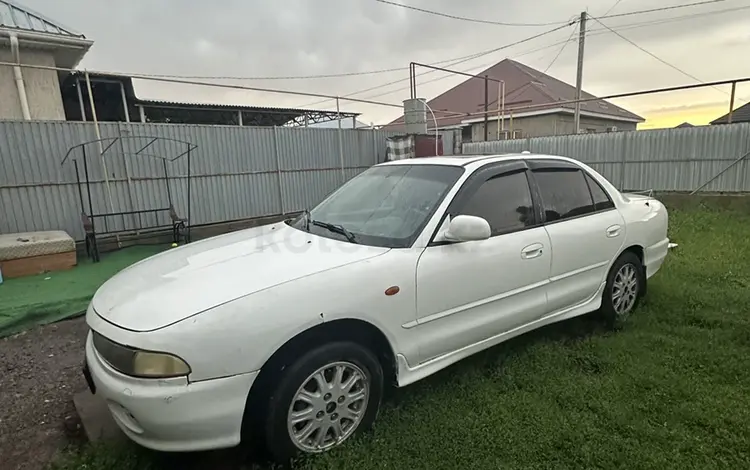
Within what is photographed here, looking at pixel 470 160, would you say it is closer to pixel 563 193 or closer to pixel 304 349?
pixel 563 193

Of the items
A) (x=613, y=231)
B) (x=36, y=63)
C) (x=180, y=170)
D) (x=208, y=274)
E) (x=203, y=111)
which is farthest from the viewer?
(x=203, y=111)

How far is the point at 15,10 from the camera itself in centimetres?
848

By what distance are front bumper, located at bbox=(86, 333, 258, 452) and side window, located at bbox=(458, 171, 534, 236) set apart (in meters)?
1.64

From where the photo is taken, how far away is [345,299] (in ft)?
6.40

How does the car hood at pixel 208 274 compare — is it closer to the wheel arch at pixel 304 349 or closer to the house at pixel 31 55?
the wheel arch at pixel 304 349

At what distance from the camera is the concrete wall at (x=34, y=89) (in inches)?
319

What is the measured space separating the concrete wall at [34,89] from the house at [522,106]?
13.8m

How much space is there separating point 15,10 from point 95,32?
5.14ft

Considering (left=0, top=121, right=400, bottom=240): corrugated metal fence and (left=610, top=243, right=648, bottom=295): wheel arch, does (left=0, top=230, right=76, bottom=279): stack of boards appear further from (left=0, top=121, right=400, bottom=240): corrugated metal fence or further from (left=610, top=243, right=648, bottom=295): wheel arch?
(left=610, top=243, right=648, bottom=295): wheel arch

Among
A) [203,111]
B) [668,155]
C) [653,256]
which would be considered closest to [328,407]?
[653,256]

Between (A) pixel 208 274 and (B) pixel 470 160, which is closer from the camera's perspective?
(A) pixel 208 274

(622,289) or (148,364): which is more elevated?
(148,364)

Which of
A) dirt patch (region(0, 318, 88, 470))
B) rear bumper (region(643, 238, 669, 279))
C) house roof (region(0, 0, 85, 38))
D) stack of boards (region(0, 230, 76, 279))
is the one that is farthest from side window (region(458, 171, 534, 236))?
house roof (region(0, 0, 85, 38))

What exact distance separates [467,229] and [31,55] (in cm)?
1066
